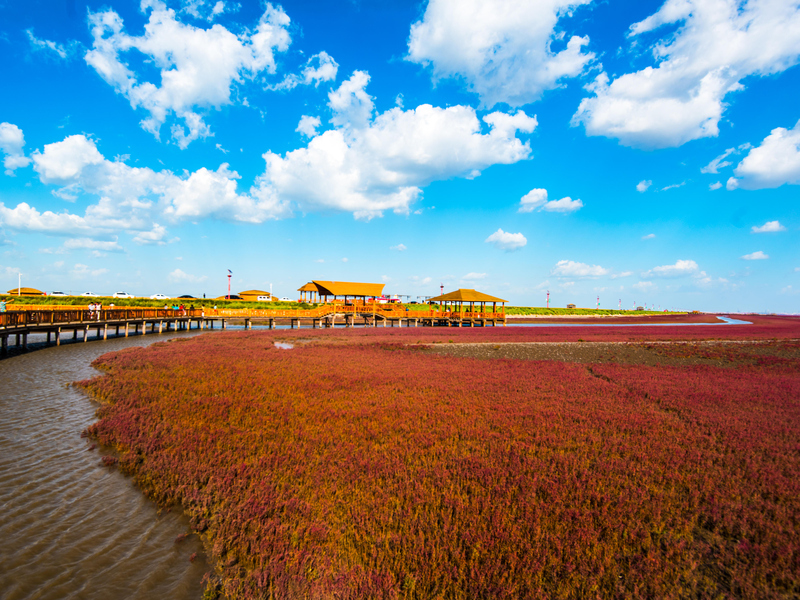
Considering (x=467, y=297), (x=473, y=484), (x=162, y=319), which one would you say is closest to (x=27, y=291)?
(x=162, y=319)

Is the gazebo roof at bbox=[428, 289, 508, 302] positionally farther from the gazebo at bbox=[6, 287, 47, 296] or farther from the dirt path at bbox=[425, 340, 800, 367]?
the gazebo at bbox=[6, 287, 47, 296]

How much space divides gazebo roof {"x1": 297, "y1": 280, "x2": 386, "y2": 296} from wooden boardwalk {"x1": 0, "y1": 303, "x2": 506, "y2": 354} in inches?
77.9

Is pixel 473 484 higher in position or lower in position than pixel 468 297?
lower

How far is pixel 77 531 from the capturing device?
5.36 meters

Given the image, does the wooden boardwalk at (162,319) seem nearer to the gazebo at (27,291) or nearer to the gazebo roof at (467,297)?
the gazebo roof at (467,297)

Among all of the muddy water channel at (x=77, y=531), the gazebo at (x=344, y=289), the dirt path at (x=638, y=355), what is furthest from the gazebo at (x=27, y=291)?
the muddy water channel at (x=77, y=531)

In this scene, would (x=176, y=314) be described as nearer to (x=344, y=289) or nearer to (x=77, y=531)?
(x=344, y=289)

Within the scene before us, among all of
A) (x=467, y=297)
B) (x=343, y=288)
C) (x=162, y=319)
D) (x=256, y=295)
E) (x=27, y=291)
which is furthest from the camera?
(x=256, y=295)

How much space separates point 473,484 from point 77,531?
5.71 metres

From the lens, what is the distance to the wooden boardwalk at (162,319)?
27219 millimetres

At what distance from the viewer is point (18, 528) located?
212 inches

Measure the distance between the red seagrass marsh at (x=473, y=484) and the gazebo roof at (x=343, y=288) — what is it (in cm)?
4363

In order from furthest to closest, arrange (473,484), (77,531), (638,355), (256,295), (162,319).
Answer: (256,295)
(162,319)
(638,355)
(473,484)
(77,531)

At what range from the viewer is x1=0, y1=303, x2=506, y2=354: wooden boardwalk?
27219mm
